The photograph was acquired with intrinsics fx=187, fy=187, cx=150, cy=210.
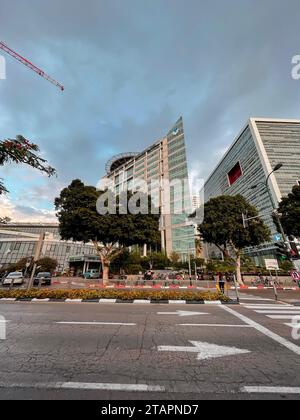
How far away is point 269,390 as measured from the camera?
3.08 m

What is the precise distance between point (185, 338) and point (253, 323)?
332 centimetres

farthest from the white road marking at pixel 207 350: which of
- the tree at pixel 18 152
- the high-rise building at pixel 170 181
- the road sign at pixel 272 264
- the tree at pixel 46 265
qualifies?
the high-rise building at pixel 170 181

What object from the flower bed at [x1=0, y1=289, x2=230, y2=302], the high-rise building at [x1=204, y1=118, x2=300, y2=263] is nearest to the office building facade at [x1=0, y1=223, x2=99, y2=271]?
the flower bed at [x1=0, y1=289, x2=230, y2=302]

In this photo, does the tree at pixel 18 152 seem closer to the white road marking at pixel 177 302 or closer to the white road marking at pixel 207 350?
the white road marking at pixel 207 350

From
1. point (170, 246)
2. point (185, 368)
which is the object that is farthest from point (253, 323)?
point (170, 246)

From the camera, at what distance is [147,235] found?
23.9 metres

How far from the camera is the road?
3080 millimetres

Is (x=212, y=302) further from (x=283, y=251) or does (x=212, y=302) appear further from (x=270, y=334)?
(x=283, y=251)

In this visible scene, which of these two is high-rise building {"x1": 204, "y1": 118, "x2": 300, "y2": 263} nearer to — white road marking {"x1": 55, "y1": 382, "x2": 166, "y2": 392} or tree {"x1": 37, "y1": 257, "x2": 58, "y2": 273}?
tree {"x1": 37, "y1": 257, "x2": 58, "y2": 273}

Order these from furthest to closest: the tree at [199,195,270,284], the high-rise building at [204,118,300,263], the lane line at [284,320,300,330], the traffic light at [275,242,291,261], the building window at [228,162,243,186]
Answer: the high-rise building at [204,118,300,263] → the tree at [199,195,270,284] → the building window at [228,162,243,186] → the traffic light at [275,242,291,261] → the lane line at [284,320,300,330]

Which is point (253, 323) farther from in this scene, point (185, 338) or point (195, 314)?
point (185, 338)

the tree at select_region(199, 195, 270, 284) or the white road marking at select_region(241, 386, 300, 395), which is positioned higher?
the tree at select_region(199, 195, 270, 284)

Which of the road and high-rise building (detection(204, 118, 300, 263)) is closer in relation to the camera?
the road

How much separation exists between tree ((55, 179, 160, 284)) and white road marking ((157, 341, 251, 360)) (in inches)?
711
